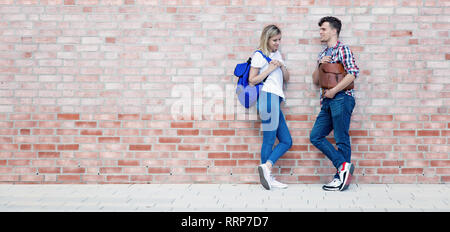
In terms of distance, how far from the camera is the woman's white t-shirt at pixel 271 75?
16.7 feet

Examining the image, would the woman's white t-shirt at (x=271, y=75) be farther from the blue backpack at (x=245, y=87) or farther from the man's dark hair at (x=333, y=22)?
the man's dark hair at (x=333, y=22)

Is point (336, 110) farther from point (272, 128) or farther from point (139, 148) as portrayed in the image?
point (139, 148)

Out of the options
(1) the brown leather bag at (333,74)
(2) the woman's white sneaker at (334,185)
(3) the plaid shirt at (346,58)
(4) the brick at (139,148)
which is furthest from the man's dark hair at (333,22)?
(4) the brick at (139,148)

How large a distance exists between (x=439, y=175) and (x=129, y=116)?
3541 mm

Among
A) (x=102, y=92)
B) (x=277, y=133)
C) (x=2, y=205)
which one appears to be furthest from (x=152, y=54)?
(x=2, y=205)

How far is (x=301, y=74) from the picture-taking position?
541 cm

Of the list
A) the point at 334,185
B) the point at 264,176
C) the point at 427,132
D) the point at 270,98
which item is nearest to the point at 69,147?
the point at 264,176

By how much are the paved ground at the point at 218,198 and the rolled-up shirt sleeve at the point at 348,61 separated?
125 centimetres

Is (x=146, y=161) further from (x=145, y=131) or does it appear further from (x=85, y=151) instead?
(x=85, y=151)

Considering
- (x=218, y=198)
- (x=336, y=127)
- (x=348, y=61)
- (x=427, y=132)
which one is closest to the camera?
(x=218, y=198)

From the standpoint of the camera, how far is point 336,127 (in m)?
5.06

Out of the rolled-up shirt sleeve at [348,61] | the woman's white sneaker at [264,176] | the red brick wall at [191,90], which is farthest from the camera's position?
the red brick wall at [191,90]

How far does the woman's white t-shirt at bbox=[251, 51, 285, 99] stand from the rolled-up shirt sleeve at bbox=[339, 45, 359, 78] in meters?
0.64

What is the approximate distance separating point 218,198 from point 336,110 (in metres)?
1.52
